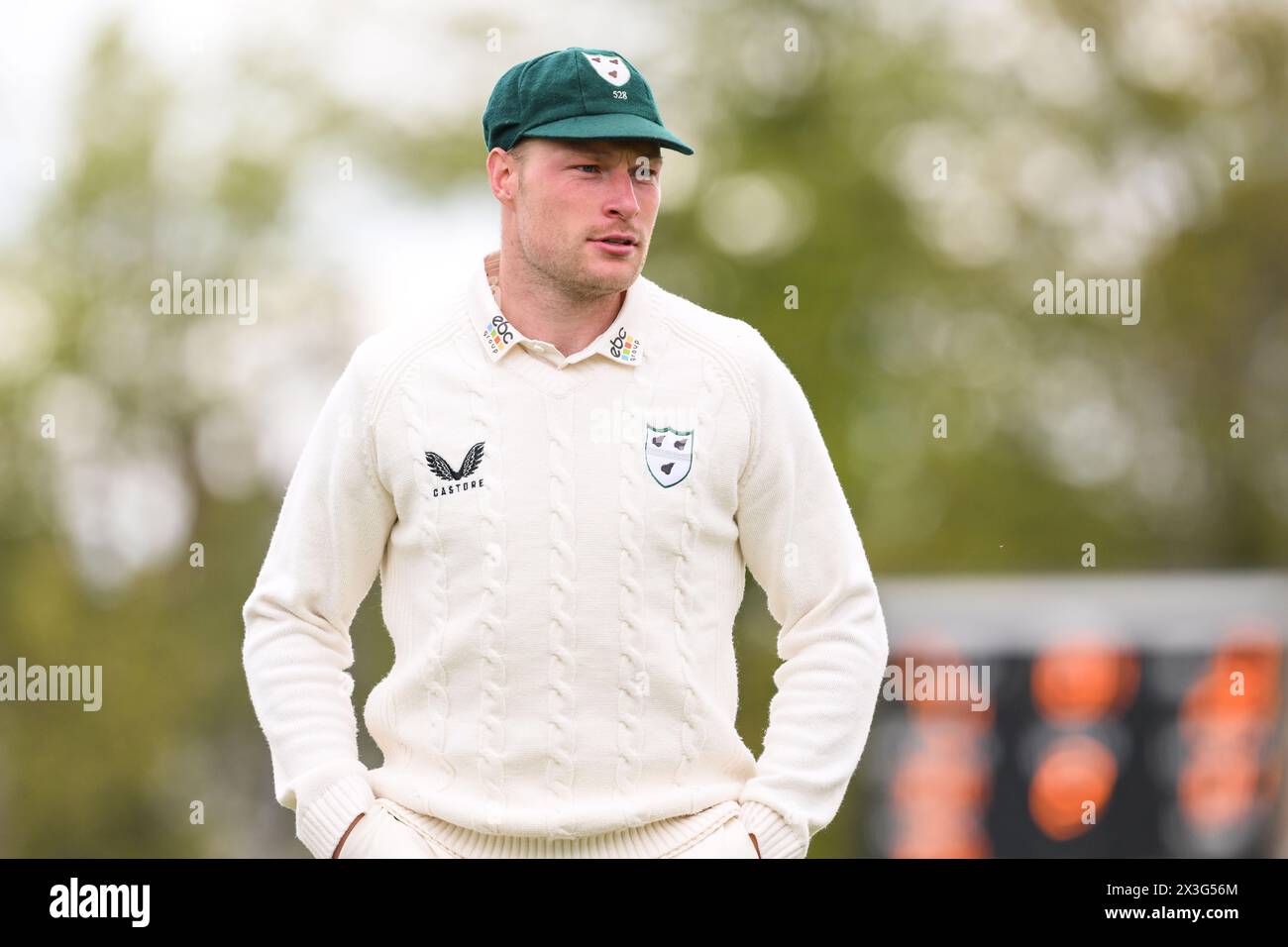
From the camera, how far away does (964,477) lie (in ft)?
68.3

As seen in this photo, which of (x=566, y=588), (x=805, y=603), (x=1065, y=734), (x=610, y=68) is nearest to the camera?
(x=566, y=588)

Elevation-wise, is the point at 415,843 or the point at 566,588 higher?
the point at 566,588

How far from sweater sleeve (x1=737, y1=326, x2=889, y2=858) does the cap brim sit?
1.66 feet

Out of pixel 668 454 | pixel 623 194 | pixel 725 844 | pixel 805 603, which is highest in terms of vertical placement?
pixel 623 194

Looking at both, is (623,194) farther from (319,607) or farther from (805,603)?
(319,607)

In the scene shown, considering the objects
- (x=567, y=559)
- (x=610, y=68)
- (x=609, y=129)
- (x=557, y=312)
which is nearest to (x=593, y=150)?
(x=609, y=129)

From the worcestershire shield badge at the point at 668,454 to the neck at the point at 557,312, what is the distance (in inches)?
10.7

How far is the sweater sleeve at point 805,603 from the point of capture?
439 centimetres

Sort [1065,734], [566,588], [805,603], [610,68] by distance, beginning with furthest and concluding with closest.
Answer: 1. [1065,734]
2. [805,603]
3. [610,68]
4. [566,588]

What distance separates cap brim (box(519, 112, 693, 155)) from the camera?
427 cm

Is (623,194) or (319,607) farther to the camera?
(319,607)

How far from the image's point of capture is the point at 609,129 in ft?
14.0

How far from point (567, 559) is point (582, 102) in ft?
3.25
